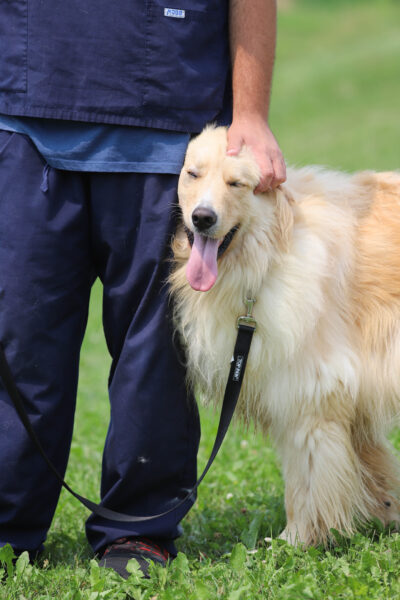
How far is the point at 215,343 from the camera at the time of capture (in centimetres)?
298

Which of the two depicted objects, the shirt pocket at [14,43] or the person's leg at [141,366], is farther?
the person's leg at [141,366]

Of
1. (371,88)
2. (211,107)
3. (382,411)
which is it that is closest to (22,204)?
(211,107)

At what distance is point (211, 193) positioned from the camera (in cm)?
277

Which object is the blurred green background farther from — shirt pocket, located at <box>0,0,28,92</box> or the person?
shirt pocket, located at <box>0,0,28,92</box>

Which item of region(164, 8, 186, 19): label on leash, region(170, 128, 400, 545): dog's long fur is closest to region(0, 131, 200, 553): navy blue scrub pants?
region(170, 128, 400, 545): dog's long fur

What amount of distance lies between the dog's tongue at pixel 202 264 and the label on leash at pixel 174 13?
0.78 meters

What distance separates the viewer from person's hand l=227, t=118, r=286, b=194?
2.80m

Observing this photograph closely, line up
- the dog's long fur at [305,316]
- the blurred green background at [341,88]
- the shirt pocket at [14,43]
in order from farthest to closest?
1. the blurred green background at [341,88]
2. the dog's long fur at [305,316]
3. the shirt pocket at [14,43]

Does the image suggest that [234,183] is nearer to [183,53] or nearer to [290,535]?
[183,53]

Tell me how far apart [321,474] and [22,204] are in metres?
1.57

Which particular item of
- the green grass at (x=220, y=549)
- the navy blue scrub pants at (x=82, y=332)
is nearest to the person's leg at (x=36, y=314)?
the navy blue scrub pants at (x=82, y=332)

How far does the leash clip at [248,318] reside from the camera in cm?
294

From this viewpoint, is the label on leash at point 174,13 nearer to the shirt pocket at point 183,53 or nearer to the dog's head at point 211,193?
the shirt pocket at point 183,53

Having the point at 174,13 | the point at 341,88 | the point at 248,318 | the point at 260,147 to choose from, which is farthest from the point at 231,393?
the point at 341,88
